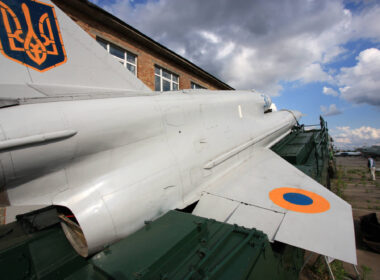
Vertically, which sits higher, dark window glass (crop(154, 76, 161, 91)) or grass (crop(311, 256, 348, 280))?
dark window glass (crop(154, 76, 161, 91))

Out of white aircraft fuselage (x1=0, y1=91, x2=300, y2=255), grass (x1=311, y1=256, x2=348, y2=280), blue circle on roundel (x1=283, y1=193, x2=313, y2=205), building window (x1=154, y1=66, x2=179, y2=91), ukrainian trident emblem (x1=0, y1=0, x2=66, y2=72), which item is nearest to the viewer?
white aircraft fuselage (x1=0, y1=91, x2=300, y2=255)

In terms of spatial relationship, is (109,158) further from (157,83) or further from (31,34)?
(157,83)

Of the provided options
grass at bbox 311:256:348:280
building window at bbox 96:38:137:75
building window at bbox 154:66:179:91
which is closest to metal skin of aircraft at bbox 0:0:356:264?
grass at bbox 311:256:348:280

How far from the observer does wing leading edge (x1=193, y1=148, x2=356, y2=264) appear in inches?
79.0

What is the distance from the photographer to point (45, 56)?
1973 millimetres

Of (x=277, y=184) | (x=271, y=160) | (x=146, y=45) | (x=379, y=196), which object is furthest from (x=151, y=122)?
(x=379, y=196)

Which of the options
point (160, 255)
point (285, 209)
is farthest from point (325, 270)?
point (160, 255)

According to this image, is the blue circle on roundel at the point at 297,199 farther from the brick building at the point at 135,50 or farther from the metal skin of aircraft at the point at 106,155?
the brick building at the point at 135,50

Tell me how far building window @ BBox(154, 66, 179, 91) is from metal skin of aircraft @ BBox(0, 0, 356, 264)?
6.12 m

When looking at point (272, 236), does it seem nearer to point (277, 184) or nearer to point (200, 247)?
point (200, 247)

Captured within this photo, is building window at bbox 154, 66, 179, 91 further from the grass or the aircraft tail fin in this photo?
the grass

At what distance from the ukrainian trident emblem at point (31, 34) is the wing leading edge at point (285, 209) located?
2.57 m

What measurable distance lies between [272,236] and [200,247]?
3.45ft

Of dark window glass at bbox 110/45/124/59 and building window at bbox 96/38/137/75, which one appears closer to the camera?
building window at bbox 96/38/137/75
